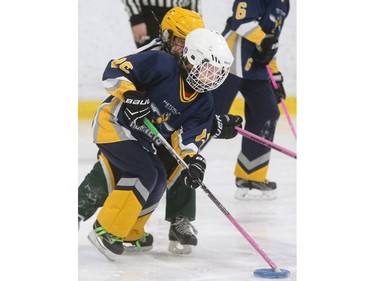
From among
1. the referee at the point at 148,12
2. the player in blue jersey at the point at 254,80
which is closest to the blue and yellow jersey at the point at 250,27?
the player in blue jersey at the point at 254,80

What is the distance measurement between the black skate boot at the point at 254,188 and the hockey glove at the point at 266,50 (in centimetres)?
46

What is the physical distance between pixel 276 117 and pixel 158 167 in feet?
3.26

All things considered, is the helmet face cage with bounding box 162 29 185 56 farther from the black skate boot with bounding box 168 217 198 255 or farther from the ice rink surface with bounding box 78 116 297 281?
the black skate boot with bounding box 168 217 198 255

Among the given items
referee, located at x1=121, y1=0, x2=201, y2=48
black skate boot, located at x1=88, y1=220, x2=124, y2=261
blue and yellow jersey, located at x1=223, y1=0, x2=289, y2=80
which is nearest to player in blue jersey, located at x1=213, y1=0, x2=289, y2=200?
blue and yellow jersey, located at x1=223, y1=0, x2=289, y2=80

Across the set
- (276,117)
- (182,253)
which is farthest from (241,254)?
(276,117)

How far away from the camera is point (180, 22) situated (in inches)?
107

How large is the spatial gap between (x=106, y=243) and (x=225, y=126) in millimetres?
510

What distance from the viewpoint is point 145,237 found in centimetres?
279

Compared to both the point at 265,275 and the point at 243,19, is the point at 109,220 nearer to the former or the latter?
the point at 265,275

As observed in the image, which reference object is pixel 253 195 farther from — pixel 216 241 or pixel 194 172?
pixel 194 172

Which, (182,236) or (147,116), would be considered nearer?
(147,116)

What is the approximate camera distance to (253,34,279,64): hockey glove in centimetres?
341

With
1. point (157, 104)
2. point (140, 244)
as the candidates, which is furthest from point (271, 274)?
point (157, 104)
